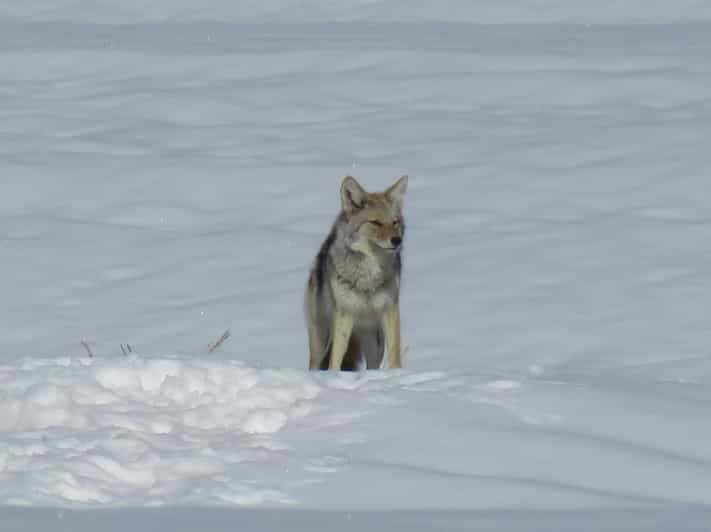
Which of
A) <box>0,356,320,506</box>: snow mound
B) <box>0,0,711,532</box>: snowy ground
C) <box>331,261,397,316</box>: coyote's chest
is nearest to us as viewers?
<box>0,356,320,506</box>: snow mound

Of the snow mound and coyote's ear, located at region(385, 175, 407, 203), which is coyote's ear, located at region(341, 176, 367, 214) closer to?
coyote's ear, located at region(385, 175, 407, 203)

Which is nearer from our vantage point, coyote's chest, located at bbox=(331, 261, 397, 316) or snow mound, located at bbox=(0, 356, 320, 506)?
snow mound, located at bbox=(0, 356, 320, 506)

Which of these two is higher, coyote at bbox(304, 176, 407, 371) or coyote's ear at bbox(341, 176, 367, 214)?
coyote's ear at bbox(341, 176, 367, 214)

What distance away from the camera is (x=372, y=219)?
895 cm

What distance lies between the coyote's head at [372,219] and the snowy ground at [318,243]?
93 centimetres

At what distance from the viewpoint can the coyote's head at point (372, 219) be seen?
8.92 meters

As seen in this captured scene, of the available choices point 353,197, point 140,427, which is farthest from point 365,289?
point 140,427

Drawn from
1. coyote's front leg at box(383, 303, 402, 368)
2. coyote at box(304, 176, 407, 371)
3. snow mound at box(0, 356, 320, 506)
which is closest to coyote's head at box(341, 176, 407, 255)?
coyote at box(304, 176, 407, 371)

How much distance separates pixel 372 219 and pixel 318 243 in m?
5.30

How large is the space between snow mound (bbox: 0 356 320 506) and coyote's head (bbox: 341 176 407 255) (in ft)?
5.92

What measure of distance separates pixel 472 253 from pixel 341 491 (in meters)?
8.10

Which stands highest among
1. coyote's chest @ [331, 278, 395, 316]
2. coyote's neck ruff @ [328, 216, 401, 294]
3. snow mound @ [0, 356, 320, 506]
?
coyote's neck ruff @ [328, 216, 401, 294]

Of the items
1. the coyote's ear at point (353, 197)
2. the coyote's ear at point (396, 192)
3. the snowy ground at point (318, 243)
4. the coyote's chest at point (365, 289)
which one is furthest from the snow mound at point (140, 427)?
the coyote's ear at point (396, 192)

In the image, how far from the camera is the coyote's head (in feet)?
29.3
